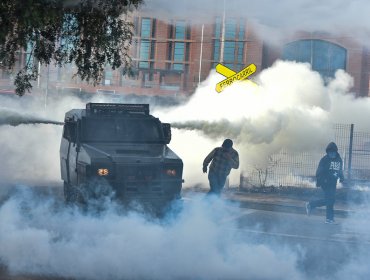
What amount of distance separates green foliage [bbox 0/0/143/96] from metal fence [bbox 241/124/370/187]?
980cm

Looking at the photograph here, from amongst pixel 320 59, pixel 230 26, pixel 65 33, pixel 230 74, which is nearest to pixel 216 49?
pixel 230 74

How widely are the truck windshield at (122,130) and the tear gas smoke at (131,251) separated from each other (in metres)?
3.29

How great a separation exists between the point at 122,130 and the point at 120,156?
1.20 meters

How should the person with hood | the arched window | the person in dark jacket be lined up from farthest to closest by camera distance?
the arched window → the person with hood → the person in dark jacket

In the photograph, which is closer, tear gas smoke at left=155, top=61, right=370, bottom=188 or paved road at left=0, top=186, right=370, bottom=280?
paved road at left=0, top=186, right=370, bottom=280

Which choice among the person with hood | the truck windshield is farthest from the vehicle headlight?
the person with hood

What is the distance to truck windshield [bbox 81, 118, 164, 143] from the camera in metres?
12.6

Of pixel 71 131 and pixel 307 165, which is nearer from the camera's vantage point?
pixel 71 131

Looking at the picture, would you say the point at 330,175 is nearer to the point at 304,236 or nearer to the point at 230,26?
the point at 304,236

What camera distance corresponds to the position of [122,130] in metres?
12.8

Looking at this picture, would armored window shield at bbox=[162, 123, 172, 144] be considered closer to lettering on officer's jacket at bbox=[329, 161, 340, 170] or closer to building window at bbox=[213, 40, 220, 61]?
lettering on officer's jacket at bbox=[329, 161, 340, 170]

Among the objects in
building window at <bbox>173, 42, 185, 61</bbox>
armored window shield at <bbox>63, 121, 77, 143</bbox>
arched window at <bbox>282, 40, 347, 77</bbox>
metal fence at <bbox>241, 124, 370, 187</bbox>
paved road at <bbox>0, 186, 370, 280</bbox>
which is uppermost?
building window at <bbox>173, 42, 185, 61</bbox>

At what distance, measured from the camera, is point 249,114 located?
19391mm

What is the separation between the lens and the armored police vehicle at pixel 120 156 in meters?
11.5
